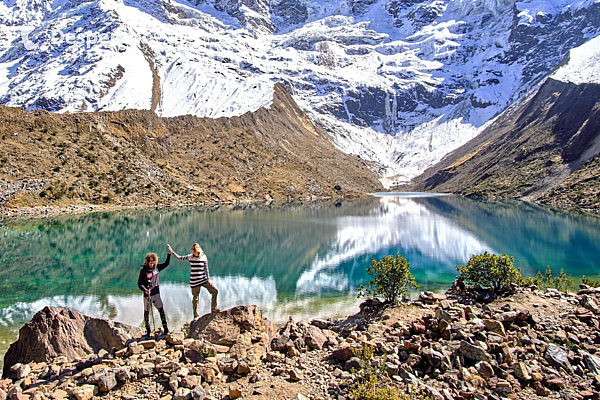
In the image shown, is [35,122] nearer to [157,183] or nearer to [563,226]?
[157,183]

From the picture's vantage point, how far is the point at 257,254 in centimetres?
3478

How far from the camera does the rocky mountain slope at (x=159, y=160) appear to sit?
66562 mm

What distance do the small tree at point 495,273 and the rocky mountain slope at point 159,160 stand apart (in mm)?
64953

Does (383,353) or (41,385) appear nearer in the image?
(41,385)

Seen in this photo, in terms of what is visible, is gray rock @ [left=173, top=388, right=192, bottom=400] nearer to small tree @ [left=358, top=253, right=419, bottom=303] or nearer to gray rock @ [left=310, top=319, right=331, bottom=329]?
gray rock @ [left=310, top=319, right=331, bottom=329]

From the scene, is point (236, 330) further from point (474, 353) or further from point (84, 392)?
point (474, 353)

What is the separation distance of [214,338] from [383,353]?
14.3 ft

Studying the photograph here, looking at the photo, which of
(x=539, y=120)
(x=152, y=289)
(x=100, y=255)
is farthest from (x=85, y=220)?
(x=539, y=120)

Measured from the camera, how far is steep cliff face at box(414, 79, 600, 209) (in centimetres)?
9238

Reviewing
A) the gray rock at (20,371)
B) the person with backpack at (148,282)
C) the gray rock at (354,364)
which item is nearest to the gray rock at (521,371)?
the gray rock at (354,364)

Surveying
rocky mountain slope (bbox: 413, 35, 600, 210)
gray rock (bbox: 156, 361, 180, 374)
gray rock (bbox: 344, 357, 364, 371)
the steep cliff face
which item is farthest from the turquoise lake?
the steep cliff face

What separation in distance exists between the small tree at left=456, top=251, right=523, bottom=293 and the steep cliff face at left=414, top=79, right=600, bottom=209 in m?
75.3

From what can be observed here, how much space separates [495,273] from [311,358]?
8.98m

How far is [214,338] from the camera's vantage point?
10406 millimetres
